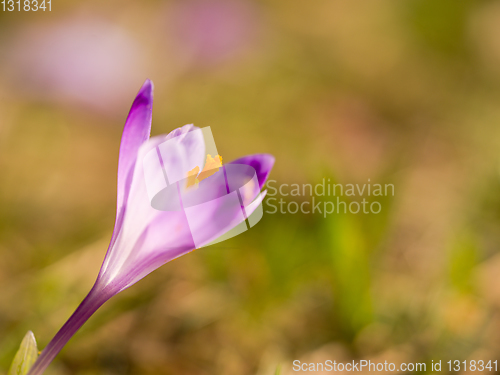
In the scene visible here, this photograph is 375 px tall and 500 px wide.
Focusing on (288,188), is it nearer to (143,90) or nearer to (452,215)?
(452,215)

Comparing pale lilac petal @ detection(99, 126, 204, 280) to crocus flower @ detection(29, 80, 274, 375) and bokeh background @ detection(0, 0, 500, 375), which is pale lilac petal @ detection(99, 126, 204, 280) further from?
bokeh background @ detection(0, 0, 500, 375)

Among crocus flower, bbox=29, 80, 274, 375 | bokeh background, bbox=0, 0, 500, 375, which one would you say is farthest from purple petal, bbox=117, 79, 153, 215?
bokeh background, bbox=0, 0, 500, 375

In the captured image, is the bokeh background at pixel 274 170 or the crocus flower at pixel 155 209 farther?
the bokeh background at pixel 274 170
